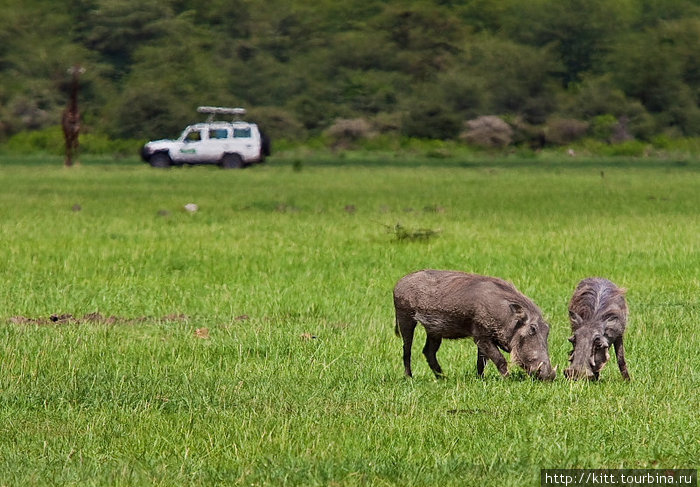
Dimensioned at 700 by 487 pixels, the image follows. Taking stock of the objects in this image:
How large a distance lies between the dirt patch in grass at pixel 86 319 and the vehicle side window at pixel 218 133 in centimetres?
3957

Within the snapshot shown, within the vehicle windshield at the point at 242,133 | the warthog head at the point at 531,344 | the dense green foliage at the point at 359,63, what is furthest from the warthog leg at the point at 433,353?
the dense green foliage at the point at 359,63

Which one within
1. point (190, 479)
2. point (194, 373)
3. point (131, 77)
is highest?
point (190, 479)

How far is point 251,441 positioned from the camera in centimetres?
723

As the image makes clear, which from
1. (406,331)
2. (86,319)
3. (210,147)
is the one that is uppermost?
(406,331)

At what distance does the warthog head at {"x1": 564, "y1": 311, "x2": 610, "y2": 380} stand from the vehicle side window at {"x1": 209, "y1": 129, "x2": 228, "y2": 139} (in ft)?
144

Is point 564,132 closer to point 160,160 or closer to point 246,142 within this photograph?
point 246,142

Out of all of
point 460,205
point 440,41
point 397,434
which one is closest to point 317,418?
point 397,434

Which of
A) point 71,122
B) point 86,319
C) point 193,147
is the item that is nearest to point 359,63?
point 193,147

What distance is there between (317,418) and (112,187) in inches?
1131

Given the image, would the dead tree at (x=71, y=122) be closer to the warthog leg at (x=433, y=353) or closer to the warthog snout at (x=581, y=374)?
the warthog leg at (x=433, y=353)

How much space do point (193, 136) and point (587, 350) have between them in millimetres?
44576

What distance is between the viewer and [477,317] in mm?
8727

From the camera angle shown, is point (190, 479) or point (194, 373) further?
point (194, 373)

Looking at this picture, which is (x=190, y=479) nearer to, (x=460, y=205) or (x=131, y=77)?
(x=460, y=205)
